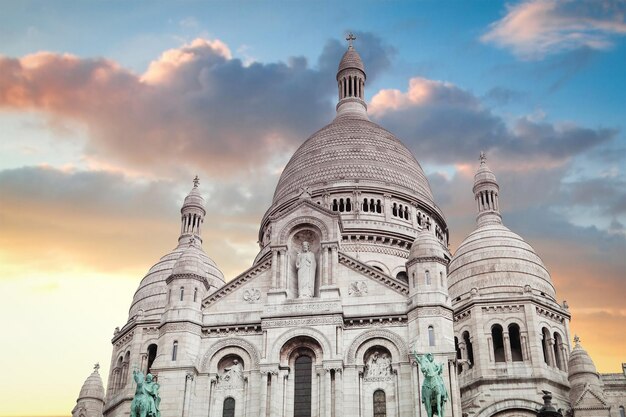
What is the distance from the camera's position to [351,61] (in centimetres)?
7412

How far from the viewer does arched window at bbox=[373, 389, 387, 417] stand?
126 ft

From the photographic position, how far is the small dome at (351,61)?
7381 centimetres

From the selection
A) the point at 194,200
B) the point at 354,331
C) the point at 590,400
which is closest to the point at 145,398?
the point at 354,331

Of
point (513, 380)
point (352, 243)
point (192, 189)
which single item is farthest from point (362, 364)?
point (192, 189)

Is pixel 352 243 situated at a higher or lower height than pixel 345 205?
lower

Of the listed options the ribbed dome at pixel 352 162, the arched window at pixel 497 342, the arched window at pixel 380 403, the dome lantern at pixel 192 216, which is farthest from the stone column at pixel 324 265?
the dome lantern at pixel 192 216

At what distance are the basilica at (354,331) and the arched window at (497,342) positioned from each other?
3.3 inches

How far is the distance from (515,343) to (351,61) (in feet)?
113

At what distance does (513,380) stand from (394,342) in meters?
10.8

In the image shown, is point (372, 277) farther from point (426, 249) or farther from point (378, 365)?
point (378, 365)

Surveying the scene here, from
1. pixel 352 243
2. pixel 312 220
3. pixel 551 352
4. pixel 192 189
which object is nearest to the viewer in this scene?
pixel 312 220

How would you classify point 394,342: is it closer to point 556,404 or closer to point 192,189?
point 556,404

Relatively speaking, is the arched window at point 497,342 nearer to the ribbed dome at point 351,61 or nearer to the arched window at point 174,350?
the arched window at point 174,350

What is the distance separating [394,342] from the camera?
39.5 meters
